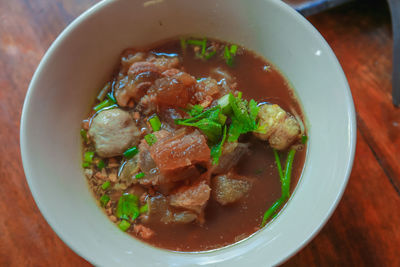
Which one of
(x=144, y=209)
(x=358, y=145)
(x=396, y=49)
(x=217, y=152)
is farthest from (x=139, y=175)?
(x=396, y=49)

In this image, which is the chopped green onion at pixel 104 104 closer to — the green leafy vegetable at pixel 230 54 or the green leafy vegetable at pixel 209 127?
the green leafy vegetable at pixel 209 127

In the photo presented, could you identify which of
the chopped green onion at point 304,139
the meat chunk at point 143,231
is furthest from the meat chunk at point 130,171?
the chopped green onion at point 304,139

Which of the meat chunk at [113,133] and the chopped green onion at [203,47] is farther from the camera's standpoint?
the chopped green onion at [203,47]

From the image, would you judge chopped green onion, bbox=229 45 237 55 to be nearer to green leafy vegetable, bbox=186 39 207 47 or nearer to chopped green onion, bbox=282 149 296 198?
green leafy vegetable, bbox=186 39 207 47

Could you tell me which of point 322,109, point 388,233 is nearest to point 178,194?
point 322,109

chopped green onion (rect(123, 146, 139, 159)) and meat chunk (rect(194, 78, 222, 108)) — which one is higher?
meat chunk (rect(194, 78, 222, 108))

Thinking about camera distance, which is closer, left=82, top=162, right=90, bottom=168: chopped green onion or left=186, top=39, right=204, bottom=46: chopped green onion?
left=82, top=162, right=90, bottom=168: chopped green onion

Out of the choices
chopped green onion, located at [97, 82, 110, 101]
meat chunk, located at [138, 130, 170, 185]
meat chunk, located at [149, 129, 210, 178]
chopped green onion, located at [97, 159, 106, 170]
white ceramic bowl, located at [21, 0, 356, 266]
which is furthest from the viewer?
chopped green onion, located at [97, 82, 110, 101]

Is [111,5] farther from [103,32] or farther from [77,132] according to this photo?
[77,132]

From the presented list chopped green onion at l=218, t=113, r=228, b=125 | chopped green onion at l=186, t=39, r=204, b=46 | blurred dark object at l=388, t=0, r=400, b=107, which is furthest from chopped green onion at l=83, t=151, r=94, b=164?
blurred dark object at l=388, t=0, r=400, b=107
